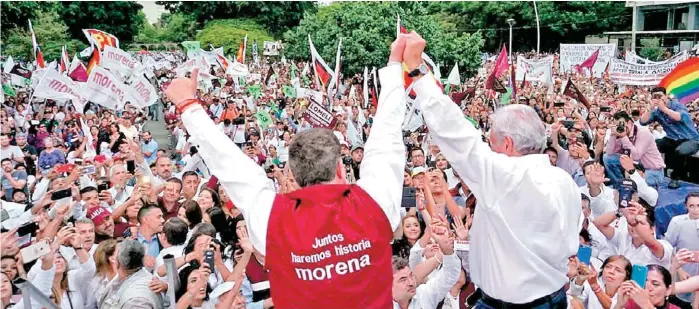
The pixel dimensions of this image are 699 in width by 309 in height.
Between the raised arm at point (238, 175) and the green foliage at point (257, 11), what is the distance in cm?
4496

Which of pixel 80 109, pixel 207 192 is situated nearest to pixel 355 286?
pixel 207 192

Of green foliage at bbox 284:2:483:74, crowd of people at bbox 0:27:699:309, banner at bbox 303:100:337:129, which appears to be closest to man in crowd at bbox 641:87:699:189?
crowd of people at bbox 0:27:699:309

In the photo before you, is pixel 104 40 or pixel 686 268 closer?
pixel 686 268

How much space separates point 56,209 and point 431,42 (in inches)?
713

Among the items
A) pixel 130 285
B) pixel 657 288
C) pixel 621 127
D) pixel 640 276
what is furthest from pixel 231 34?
pixel 640 276

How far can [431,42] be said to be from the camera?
72.5 ft

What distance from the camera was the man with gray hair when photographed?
12.1ft

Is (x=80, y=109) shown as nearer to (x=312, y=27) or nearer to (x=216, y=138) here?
(x=216, y=138)

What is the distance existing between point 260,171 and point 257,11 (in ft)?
151

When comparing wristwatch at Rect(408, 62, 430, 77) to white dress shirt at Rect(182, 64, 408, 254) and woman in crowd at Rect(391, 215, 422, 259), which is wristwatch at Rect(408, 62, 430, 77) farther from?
woman in crowd at Rect(391, 215, 422, 259)

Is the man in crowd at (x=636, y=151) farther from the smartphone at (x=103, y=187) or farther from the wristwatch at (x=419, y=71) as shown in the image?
the wristwatch at (x=419, y=71)

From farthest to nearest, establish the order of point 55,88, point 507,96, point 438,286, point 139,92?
1. point 507,96
2. point 55,88
3. point 139,92
4. point 438,286

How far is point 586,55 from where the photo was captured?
18.9 metres

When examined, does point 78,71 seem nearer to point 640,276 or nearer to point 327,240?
point 640,276
